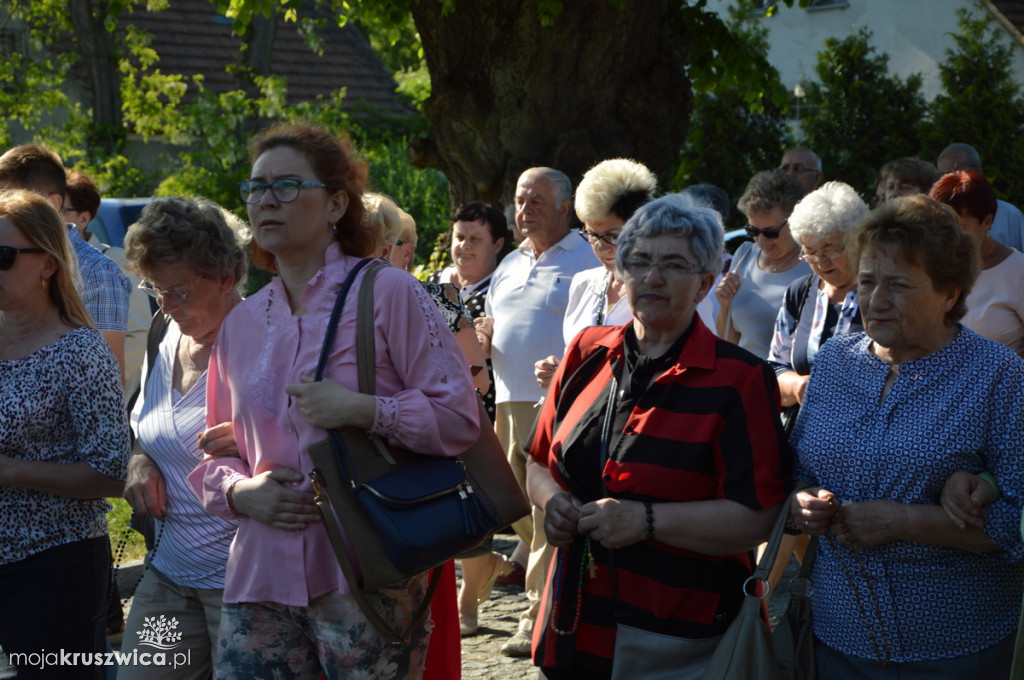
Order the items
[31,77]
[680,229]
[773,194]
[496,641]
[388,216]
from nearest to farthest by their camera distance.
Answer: [680,229] < [388,216] < [496,641] < [773,194] < [31,77]

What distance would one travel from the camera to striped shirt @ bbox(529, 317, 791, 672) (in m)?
2.93

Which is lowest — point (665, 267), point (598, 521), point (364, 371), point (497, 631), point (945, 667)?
point (497, 631)

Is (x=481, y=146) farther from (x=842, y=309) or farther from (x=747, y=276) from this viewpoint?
(x=842, y=309)

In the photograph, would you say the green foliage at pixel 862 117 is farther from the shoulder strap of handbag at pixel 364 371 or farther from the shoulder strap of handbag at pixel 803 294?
the shoulder strap of handbag at pixel 364 371

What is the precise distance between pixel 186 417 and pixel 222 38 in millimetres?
22915

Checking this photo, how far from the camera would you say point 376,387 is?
299 centimetres

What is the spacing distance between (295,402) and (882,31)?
21.3 metres

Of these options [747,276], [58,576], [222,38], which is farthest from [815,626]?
[222,38]

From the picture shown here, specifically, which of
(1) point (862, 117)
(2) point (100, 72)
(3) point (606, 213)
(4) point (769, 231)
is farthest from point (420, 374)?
(2) point (100, 72)

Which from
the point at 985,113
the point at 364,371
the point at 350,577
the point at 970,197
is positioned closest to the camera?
the point at 350,577

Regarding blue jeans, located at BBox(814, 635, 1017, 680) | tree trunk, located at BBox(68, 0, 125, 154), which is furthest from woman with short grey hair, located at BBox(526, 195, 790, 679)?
tree trunk, located at BBox(68, 0, 125, 154)

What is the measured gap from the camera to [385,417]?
2875 millimetres

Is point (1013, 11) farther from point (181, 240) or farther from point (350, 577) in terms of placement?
point (350, 577)

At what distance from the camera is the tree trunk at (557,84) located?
805 cm
